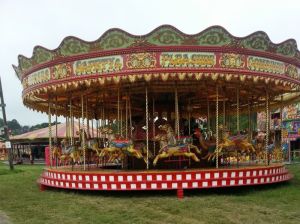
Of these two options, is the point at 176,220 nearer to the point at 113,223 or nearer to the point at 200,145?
the point at 113,223

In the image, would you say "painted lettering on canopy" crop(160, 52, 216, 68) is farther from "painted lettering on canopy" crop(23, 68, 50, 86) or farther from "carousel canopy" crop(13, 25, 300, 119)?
"painted lettering on canopy" crop(23, 68, 50, 86)

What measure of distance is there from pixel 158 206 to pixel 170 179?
119 cm

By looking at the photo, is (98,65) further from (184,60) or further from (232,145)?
(232,145)

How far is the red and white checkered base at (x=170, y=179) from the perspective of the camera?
362 inches

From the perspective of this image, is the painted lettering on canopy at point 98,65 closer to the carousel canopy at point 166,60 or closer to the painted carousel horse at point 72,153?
the carousel canopy at point 166,60

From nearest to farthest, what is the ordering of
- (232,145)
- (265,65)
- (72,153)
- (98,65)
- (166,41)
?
(166,41) < (98,65) < (265,65) < (232,145) < (72,153)

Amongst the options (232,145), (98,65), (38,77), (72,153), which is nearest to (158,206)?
(232,145)

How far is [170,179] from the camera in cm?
920

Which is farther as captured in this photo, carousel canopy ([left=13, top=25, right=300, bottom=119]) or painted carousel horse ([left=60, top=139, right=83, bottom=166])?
painted carousel horse ([left=60, top=139, right=83, bottom=166])

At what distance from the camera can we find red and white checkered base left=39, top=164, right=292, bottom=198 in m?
9.20

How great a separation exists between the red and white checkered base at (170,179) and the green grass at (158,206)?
23cm

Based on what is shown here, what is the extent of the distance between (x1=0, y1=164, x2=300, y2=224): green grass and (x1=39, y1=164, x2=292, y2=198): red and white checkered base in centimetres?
23

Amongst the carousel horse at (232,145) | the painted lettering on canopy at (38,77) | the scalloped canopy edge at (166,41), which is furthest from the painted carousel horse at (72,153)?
the carousel horse at (232,145)

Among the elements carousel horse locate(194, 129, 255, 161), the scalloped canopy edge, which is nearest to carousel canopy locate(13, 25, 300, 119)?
the scalloped canopy edge
